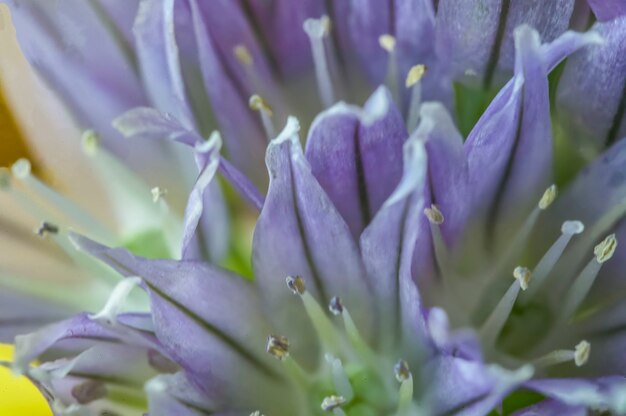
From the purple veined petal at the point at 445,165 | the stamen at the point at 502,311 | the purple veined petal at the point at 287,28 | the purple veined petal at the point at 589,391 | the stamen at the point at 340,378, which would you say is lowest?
the purple veined petal at the point at 589,391

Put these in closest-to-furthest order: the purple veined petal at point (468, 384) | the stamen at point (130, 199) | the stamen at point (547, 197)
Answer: the purple veined petal at point (468, 384)
the stamen at point (547, 197)
the stamen at point (130, 199)

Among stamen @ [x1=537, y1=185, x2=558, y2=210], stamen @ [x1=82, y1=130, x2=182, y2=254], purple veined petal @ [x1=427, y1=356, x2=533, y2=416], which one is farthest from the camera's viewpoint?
stamen @ [x1=82, y1=130, x2=182, y2=254]

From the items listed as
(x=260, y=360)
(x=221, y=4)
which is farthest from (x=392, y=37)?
(x=260, y=360)

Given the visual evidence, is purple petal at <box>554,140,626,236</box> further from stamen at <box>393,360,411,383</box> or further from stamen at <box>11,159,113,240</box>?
stamen at <box>11,159,113,240</box>

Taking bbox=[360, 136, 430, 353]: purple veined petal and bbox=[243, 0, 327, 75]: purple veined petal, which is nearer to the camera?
bbox=[360, 136, 430, 353]: purple veined petal

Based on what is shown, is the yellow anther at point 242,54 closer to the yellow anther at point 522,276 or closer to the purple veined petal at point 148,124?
the purple veined petal at point 148,124

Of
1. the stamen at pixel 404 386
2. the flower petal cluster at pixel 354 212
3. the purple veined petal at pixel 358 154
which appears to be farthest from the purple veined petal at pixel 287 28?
the stamen at pixel 404 386

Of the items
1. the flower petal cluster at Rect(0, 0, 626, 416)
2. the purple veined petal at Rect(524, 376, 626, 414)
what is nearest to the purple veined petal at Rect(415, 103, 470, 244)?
the flower petal cluster at Rect(0, 0, 626, 416)
